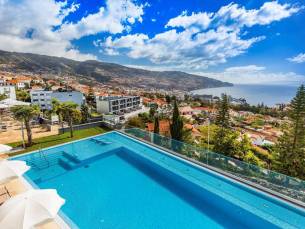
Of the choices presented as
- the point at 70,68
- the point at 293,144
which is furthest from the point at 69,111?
the point at 70,68

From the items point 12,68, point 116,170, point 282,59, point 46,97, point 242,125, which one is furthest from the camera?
point 12,68

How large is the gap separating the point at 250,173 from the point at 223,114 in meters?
11.2

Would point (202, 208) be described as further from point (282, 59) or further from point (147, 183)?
point (282, 59)

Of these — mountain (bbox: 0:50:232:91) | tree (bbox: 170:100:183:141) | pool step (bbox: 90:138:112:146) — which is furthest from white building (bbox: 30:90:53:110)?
mountain (bbox: 0:50:232:91)

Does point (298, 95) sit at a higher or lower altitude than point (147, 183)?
higher

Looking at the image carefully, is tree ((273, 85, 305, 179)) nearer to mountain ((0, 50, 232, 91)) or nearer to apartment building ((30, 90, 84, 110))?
apartment building ((30, 90, 84, 110))

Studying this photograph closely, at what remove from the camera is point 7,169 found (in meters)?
6.79

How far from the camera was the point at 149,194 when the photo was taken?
830 centimetres

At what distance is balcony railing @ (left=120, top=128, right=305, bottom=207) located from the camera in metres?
6.99

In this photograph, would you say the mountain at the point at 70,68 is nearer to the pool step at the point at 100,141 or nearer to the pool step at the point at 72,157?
the pool step at the point at 100,141

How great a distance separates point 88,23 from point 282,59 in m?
42.2

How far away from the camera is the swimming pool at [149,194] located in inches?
261

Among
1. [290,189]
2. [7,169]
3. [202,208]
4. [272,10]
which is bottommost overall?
[202,208]

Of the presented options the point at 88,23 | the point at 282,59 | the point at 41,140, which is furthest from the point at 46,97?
the point at 282,59
